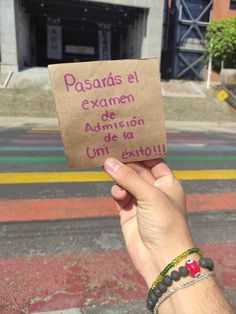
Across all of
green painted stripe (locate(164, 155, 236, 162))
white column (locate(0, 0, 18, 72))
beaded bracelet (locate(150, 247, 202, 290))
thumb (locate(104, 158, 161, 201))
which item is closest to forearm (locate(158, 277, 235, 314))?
beaded bracelet (locate(150, 247, 202, 290))

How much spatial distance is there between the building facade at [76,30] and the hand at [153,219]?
2767cm

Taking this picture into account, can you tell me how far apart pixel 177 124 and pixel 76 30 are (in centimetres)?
2456

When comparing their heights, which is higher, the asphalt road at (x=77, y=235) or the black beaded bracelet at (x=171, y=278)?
the black beaded bracelet at (x=171, y=278)

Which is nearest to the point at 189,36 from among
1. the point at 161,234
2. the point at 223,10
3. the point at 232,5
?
the point at 223,10

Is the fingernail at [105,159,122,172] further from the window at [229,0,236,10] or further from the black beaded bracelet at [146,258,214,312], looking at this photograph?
the window at [229,0,236,10]

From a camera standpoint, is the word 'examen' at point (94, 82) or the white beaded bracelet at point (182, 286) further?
the word 'examen' at point (94, 82)

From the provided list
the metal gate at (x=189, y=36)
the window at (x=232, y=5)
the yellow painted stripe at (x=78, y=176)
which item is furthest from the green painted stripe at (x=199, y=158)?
the window at (x=232, y=5)

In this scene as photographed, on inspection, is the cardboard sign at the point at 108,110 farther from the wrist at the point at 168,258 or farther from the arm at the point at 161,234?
the wrist at the point at 168,258

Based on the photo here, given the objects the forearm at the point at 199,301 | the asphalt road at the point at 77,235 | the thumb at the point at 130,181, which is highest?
the thumb at the point at 130,181

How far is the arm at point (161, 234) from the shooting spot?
172cm

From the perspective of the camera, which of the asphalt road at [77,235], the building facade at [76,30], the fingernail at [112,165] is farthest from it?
the building facade at [76,30]

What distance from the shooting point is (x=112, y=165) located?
6.81 feet

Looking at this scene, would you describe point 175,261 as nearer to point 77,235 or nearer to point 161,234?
point 161,234

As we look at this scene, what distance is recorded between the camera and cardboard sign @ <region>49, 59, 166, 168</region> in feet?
6.56
